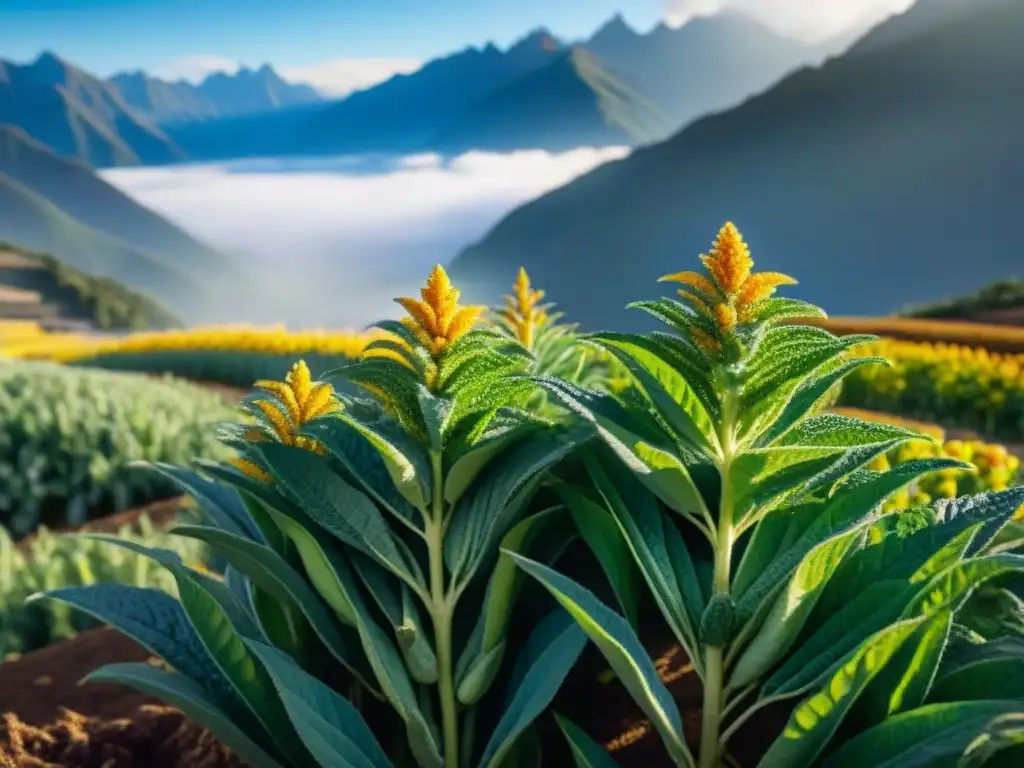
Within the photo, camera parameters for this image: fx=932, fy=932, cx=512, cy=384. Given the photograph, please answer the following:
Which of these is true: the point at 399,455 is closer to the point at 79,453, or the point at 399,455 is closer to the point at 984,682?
the point at 984,682

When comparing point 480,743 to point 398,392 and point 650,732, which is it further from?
point 398,392

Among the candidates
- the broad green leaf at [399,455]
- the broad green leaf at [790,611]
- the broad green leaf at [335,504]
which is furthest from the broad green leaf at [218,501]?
the broad green leaf at [790,611]

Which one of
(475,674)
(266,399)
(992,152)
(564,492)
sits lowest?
(475,674)

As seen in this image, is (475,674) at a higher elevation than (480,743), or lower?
higher

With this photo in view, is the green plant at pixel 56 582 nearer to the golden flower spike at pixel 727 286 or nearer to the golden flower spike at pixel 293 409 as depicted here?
the golden flower spike at pixel 293 409

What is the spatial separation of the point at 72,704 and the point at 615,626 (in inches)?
71.8

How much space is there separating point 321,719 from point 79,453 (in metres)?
5.83

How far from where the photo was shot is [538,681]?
1.32 m

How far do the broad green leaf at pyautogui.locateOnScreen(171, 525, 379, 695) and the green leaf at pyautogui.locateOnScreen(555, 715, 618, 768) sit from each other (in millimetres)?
318

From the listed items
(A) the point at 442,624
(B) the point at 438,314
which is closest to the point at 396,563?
(A) the point at 442,624

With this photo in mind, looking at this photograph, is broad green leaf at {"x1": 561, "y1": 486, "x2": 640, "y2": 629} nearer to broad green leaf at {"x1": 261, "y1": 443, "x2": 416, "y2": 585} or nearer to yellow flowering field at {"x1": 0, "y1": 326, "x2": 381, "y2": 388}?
broad green leaf at {"x1": 261, "y1": 443, "x2": 416, "y2": 585}

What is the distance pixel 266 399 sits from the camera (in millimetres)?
1554

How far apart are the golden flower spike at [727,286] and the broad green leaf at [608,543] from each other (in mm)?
311

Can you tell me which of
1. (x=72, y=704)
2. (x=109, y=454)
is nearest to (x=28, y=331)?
(x=109, y=454)
